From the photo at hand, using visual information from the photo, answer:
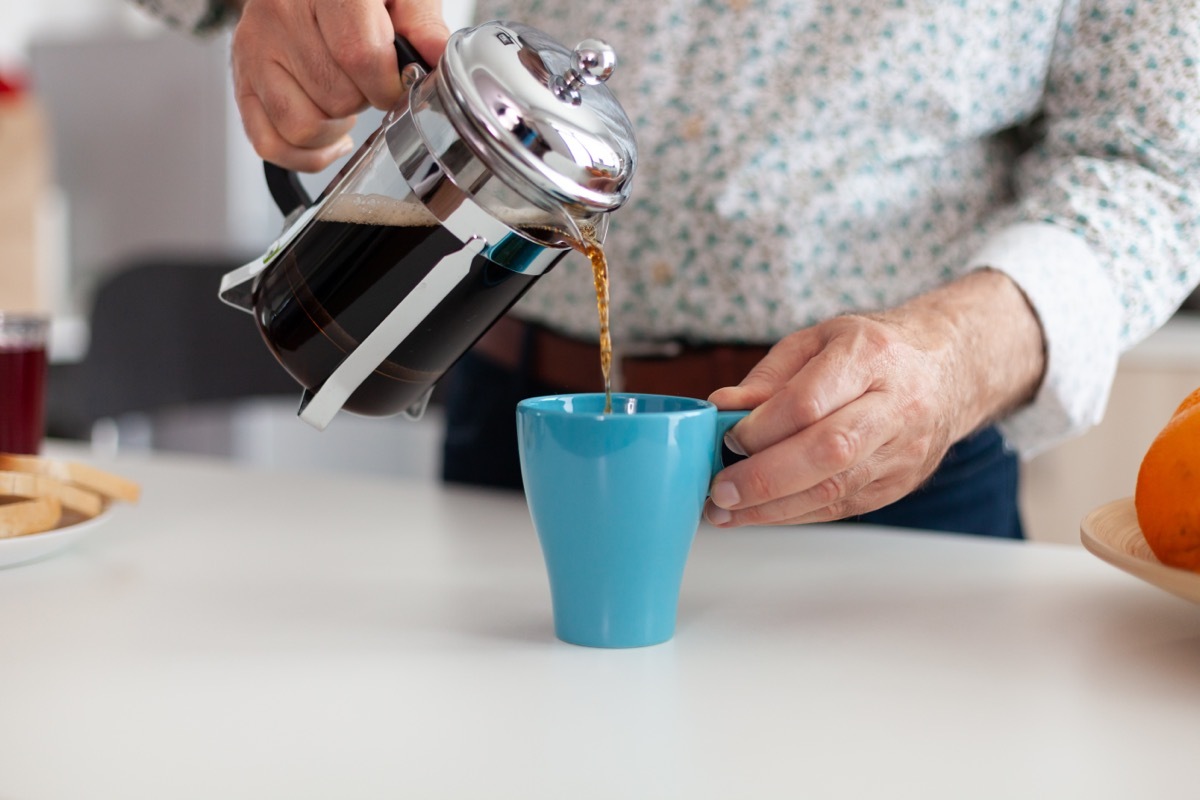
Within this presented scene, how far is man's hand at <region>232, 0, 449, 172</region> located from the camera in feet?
2.19

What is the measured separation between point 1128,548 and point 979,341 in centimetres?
16

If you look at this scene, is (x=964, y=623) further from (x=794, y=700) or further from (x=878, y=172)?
(x=878, y=172)

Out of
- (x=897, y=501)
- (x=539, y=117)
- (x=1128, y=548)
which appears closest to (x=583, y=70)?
(x=539, y=117)

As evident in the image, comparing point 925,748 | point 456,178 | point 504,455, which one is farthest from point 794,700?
point 504,455

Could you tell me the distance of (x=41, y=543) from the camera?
0.71 metres

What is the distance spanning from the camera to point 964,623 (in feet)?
2.12

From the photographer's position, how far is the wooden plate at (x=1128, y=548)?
55cm

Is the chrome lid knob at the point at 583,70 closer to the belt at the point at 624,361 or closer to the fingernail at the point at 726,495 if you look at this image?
the fingernail at the point at 726,495

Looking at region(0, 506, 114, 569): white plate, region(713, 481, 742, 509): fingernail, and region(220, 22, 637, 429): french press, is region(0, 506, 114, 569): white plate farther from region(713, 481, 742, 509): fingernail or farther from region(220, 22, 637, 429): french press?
region(713, 481, 742, 509): fingernail

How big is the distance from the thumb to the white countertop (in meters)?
0.31

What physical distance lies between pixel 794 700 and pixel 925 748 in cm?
7

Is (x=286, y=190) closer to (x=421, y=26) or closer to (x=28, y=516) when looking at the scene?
(x=421, y=26)

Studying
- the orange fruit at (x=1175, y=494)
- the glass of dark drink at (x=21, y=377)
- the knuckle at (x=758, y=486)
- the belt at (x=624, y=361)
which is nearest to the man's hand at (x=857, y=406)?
the knuckle at (x=758, y=486)

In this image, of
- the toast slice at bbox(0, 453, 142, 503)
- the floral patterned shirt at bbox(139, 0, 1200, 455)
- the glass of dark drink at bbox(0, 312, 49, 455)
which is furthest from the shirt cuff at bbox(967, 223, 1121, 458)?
the glass of dark drink at bbox(0, 312, 49, 455)
